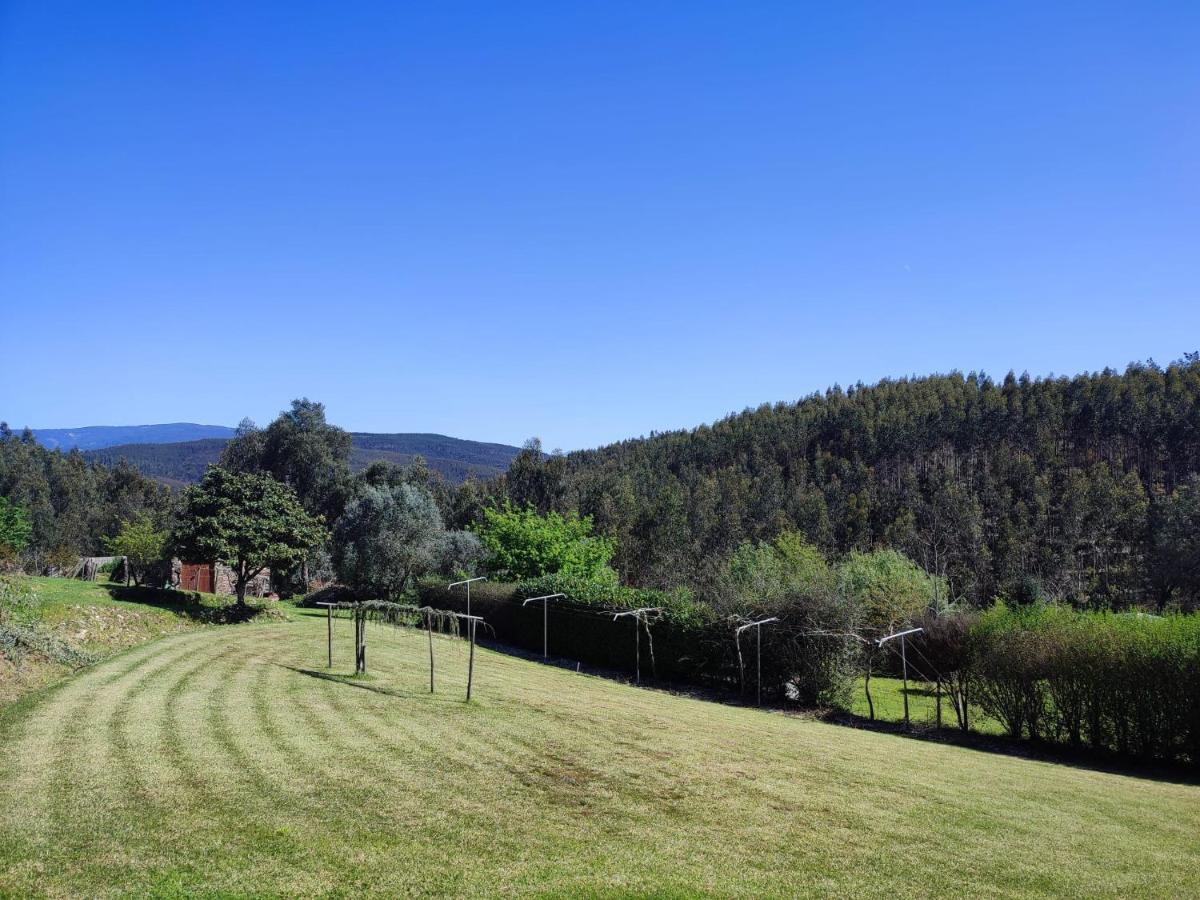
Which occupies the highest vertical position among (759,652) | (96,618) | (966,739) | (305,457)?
(305,457)

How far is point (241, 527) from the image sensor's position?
1061 inches

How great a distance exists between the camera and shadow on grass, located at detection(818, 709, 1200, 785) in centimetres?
1371

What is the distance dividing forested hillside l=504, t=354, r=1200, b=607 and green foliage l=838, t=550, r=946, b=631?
1600cm

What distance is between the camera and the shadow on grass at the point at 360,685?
49.3ft

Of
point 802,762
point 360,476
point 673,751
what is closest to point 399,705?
point 673,751

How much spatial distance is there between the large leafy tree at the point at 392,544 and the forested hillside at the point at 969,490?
17.9 metres

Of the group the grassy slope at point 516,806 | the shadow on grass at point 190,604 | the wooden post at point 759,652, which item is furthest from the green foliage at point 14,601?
the wooden post at point 759,652

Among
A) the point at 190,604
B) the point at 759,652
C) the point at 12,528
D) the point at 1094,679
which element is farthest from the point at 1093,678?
the point at 12,528

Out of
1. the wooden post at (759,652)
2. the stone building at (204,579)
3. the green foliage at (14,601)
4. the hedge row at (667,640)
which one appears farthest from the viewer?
the stone building at (204,579)

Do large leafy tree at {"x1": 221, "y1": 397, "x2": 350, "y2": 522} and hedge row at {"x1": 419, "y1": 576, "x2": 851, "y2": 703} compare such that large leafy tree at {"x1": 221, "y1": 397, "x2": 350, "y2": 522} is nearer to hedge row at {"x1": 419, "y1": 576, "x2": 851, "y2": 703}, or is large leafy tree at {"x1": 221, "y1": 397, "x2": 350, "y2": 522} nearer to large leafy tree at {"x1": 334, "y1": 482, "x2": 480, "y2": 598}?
large leafy tree at {"x1": 334, "y1": 482, "x2": 480, "y2": 598}

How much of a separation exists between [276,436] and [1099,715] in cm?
6225

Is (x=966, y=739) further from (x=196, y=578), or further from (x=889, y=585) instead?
(x=196, y=578)

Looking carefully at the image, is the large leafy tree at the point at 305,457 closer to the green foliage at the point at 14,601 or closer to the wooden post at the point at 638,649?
the wooden post at the point at 638,649

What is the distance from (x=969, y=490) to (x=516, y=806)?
211 feet
